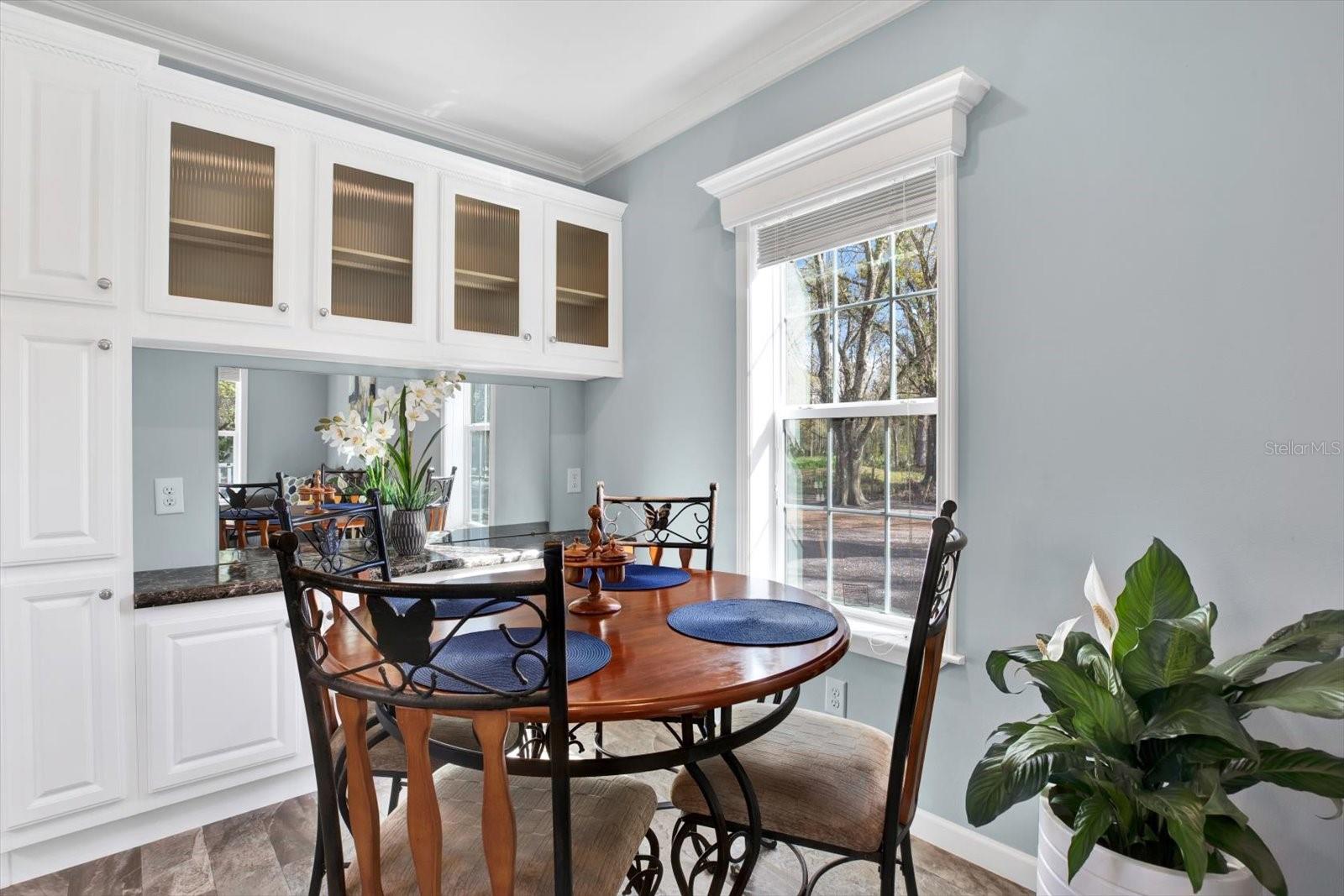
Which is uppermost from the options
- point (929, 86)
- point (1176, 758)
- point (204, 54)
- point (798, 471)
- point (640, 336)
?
point (204, 54)

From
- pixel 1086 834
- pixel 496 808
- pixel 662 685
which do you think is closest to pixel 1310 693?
pixel 1086 834

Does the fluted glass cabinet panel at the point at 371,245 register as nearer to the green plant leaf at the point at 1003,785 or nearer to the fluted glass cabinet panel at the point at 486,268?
the fluted glass cabinet panel at the point at 486,268

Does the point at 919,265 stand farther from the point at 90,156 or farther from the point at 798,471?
the point at 90,156

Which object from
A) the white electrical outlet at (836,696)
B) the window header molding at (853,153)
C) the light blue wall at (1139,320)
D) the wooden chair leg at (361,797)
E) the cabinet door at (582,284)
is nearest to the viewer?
the wooden chair leg at (361,797)

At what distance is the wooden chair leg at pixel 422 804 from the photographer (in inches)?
39.7

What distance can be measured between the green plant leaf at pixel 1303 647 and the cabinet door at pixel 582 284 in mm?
2703

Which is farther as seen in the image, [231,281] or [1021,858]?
[231,281]

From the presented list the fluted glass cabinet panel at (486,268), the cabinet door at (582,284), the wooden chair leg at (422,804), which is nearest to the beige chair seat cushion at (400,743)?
the wooden chair leg at (422,804)

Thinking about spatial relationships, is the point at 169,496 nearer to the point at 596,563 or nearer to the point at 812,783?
the point at 596,563

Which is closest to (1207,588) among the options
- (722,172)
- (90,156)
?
(722,172)

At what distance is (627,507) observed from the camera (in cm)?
341

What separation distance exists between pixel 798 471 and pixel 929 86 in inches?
53.8

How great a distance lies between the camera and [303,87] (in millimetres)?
2842

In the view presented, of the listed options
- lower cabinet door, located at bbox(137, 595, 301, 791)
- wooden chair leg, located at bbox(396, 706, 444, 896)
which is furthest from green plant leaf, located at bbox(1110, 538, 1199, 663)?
lower cabinet door, located at bbox(137, 595, 301, 791)
